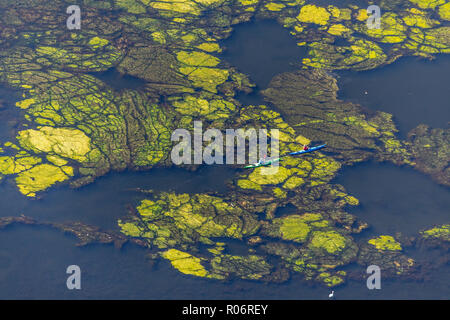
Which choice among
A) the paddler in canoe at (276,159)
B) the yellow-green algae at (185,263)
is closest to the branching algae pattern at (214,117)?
the yellow-green algae at (185,263)

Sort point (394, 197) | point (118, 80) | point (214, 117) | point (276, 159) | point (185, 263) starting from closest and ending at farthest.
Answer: point (185, 263) < point (394, 197) < point (276, 159) < point (214, 117) < point (118, 80)

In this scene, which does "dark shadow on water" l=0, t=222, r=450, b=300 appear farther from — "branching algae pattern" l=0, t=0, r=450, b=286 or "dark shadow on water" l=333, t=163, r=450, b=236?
"dark shadow on water" l=333, t=163, r=450, b=236

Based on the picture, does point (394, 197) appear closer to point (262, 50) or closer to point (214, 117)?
point (214, 117)

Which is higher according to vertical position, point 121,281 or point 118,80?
point 118,80

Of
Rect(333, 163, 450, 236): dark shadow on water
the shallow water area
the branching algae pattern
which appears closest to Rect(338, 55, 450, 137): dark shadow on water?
the branching algae pattern

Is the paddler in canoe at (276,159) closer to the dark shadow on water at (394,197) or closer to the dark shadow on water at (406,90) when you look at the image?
the dark shadow on water at (394,197)

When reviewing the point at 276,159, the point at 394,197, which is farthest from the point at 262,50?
the point at 394,197

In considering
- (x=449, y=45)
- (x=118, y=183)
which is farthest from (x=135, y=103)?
(x=449, y=45)
